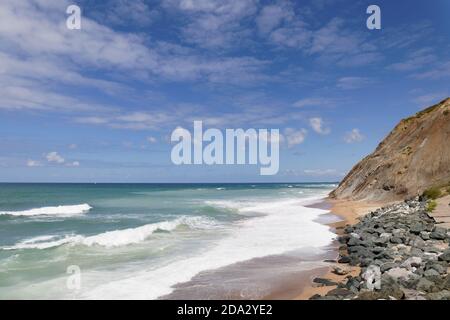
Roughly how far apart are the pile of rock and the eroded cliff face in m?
18.1

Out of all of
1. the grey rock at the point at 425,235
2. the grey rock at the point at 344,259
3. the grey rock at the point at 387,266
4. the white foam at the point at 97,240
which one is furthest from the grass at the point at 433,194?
the white foam at the point at 97,240

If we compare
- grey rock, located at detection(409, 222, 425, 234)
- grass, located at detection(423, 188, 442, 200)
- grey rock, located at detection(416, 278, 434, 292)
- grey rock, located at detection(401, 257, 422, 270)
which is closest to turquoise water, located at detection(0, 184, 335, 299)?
grey rock, located at detection(409, 222, 425, 234)

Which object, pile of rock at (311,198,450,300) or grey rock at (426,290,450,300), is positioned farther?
pile of rock at (311,198,450,300)

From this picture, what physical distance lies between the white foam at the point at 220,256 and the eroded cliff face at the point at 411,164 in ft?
54.4

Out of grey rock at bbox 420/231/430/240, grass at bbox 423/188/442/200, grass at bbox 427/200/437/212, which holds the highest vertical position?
grass at bbox 423/188/442/200

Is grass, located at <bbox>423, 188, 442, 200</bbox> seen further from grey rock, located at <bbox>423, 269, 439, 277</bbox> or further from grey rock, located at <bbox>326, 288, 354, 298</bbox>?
grey rock, located at <bbox>326, 288, 354, 298</bbox>

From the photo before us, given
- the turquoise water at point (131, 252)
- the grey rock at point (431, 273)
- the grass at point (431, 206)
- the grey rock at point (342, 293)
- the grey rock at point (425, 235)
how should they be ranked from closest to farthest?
the grey rock at point (342, 293) → the grey rock at point (431, 273) → the turquoise water at point (131, 252) → the grey rock at point (425, 235) → the grass at point (431, 206)

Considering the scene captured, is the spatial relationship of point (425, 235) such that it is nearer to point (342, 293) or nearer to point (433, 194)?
point (342, 293)

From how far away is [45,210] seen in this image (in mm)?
49656

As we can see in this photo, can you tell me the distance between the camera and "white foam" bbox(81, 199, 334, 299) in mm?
13372

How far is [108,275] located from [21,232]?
668 inches

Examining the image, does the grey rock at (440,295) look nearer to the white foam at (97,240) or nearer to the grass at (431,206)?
the white foam at (97,240)

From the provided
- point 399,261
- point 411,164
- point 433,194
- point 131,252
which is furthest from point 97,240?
point 411,164

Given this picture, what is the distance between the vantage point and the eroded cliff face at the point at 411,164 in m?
39.9
